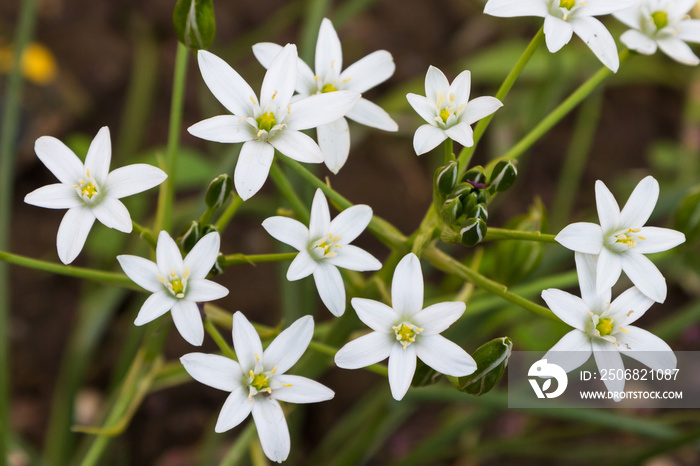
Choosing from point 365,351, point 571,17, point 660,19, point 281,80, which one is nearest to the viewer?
point 365,351

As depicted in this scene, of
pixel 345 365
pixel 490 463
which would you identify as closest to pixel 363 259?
pixel 345 365

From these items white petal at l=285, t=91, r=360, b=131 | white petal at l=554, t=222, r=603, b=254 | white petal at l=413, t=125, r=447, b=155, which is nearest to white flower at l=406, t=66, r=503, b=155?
white petal at l=413, t=125, r=447, b=155

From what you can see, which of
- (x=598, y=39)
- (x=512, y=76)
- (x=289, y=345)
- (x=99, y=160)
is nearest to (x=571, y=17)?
(x=598, y=39)

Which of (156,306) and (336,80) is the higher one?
(336,80)

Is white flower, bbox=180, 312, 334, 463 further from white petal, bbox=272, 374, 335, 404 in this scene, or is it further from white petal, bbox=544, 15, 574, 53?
white petal, bbox=544, 15, 574, 53

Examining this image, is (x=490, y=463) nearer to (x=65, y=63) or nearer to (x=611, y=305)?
(x=611, y=305)

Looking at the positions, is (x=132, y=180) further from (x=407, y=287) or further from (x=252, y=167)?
(x=407, y=287)
